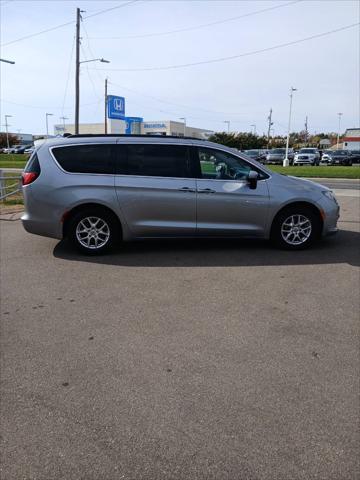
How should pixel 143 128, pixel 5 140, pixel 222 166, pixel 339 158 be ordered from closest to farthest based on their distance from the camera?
pixel 222 166 < pixel 339 158 < pixel 143 128 < pixel 5 140

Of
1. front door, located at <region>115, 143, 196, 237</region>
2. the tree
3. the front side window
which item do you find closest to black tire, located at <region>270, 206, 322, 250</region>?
the front side window

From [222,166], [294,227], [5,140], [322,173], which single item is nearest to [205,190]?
[222,166]

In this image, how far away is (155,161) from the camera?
6641 mm

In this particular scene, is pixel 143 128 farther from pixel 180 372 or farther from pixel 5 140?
pixel 180 372

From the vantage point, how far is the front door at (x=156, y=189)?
21.3ft

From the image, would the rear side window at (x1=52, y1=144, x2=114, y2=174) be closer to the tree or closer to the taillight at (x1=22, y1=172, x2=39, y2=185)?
the taillight at (x1=22, y1=172, x2=39, y2=185)

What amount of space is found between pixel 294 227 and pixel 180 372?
166 inches

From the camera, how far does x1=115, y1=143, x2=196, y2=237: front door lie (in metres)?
6.49

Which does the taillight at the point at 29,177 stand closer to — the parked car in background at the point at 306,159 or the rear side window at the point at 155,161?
the rear side window at the point at 155,161

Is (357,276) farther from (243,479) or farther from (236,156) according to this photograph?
(243,479)

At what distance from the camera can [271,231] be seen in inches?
271

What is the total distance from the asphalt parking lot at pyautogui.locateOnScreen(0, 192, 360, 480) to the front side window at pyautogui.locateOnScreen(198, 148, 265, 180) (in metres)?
1.56

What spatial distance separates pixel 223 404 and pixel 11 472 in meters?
1.32

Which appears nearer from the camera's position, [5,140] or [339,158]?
[339,158]
